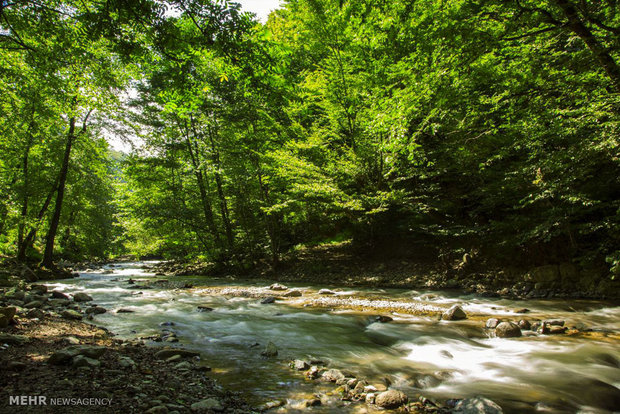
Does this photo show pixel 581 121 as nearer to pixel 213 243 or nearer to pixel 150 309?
pixel 150 309

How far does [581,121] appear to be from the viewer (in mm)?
6242

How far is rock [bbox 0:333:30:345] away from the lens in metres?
3.48

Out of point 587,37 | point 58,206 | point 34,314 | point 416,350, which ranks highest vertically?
point 587,37

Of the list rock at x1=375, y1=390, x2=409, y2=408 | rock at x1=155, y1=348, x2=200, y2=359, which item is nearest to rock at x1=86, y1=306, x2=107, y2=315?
rock at x1=155, y1=348, x2=200, y2=359

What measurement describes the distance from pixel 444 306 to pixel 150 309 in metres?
7.65

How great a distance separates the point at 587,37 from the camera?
4160 mm

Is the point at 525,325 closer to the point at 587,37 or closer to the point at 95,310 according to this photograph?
the point at 587,37

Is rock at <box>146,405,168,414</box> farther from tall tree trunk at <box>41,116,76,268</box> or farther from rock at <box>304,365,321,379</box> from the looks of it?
tall tree trunk at <box>41,116,76,268</box>

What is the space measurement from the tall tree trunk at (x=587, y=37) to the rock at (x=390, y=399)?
16.2 feet

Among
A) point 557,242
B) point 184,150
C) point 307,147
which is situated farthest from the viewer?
point 184,150

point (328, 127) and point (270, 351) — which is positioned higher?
point (328, 127)

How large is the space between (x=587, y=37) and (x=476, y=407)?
5.02m

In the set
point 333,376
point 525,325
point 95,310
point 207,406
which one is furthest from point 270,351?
point 95,310

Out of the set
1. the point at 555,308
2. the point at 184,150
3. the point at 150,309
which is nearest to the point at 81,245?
the point at 184,150
